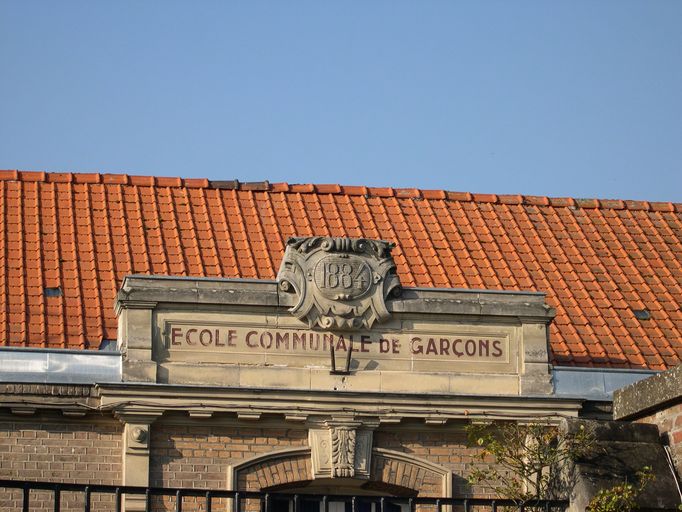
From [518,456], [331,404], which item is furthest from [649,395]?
[331,404]

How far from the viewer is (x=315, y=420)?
1869 cm

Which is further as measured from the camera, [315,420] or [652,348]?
[652,348]

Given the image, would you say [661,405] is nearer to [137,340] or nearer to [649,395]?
[649,395]

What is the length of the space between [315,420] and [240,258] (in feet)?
12.1

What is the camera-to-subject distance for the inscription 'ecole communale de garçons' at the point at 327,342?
18.7 metres

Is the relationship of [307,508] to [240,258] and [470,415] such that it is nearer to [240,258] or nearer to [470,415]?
[470,415]

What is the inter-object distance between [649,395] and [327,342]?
795cm

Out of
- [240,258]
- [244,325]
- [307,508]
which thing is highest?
[240,258]

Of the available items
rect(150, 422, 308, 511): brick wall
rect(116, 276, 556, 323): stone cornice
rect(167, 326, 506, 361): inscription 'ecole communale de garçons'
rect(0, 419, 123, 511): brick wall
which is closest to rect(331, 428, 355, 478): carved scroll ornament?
rect(150, 422, 308, 511): brick wall

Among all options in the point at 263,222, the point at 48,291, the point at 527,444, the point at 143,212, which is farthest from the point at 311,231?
the point at 527,444

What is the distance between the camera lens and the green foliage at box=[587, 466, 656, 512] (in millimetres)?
11031

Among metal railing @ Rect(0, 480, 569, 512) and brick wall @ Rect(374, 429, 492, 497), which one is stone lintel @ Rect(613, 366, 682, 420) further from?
brick wall @ Rect(374, 429, 492, 497)

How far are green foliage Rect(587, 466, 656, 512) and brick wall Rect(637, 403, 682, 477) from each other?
0.67 feet

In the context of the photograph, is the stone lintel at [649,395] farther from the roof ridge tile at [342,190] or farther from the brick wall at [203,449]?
the roof ridge tile at [342,190]
